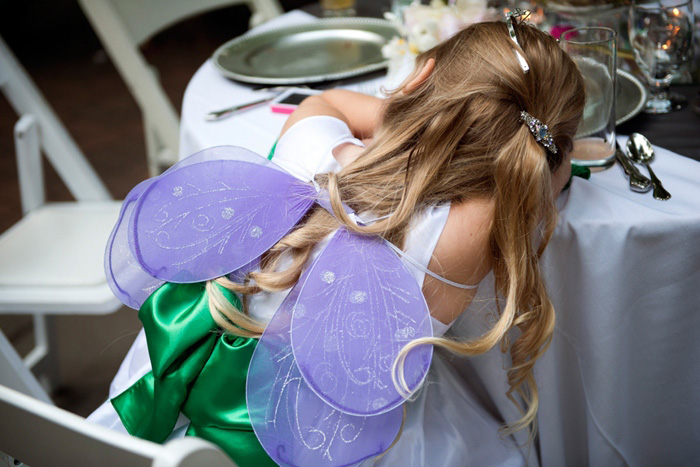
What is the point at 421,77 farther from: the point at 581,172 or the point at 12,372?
the point at 12,372

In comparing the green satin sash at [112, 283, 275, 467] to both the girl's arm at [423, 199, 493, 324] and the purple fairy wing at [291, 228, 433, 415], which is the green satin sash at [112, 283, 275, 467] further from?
the girl's arm at [423, 199, 493, 324]

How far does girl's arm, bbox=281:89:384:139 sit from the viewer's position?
103 cm

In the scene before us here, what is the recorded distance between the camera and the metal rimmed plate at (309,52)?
1.30m

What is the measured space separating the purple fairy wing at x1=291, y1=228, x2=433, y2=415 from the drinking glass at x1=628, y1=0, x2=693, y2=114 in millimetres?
606

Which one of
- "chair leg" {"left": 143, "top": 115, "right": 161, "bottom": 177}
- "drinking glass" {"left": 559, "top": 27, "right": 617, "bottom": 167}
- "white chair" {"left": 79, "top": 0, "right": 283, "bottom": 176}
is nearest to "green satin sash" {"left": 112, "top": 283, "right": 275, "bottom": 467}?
"drinking glass" {"left": 559, "top": 27, "right": 617, "bottom": 167}

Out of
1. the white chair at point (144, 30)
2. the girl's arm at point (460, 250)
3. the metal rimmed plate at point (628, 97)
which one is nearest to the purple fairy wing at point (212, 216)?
the girl's arm at point (460, 250)

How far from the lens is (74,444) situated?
518mm

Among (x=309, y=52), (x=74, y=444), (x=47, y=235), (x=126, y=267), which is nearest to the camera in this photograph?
(x=74, y=444)

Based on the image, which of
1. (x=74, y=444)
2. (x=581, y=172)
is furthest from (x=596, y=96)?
(x=74, y=444)

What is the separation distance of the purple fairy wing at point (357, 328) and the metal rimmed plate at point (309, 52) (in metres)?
0.60

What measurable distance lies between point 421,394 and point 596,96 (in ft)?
1.59

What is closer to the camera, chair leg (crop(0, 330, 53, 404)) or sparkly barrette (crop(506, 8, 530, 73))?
sparkly barrette (crop(506, 8, 530, 73))

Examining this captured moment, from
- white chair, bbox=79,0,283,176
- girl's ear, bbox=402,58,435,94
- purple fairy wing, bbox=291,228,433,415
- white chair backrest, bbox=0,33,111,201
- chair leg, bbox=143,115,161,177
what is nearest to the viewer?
purple fairy wing, bbox=291,228,433,415

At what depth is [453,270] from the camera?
2.67 feet
